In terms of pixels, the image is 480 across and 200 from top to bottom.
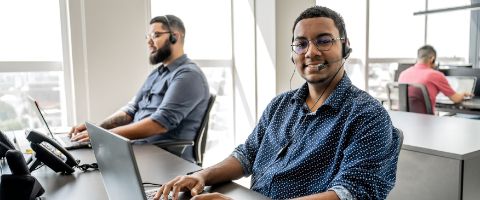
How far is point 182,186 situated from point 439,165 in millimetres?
1234

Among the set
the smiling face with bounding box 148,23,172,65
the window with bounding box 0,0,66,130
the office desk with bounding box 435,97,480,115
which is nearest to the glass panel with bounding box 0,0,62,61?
the window with bounding box 0,0,66,130

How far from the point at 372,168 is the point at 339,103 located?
243 mm

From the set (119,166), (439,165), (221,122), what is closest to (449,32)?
(221,122)

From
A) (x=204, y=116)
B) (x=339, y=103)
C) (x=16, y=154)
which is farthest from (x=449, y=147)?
(x=16, y=154)

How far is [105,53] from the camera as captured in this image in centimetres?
281

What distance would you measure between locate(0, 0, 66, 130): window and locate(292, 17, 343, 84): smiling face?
7.03 ft

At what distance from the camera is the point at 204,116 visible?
7.62ft

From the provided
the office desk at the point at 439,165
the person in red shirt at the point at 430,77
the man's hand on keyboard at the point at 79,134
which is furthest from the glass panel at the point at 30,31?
the person in red shirt at the point at 430,77

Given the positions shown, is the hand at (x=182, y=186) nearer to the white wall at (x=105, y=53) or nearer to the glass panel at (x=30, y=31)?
the white wall at (x=105, y=53)

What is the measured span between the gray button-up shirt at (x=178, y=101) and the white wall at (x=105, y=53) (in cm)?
44

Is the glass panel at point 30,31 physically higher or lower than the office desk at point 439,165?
higher

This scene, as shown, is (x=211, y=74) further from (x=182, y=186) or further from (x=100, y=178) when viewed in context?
(x=182, y=186)

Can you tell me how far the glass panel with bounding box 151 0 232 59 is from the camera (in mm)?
3568

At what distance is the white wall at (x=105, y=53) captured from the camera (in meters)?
2.73
